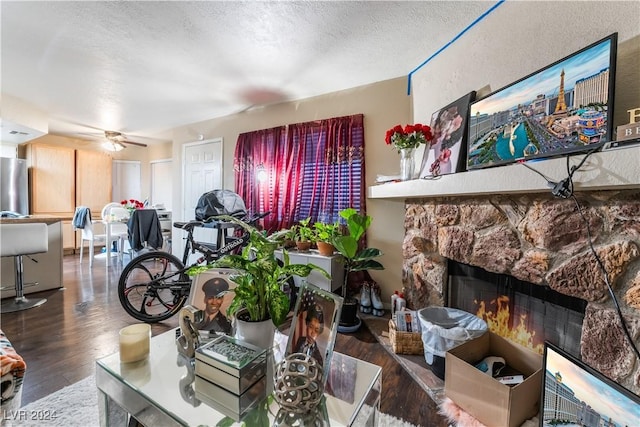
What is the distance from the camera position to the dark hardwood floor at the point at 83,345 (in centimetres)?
148

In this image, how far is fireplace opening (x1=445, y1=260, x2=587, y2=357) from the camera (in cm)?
139

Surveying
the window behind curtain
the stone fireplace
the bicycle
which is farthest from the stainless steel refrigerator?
the stone fireplace

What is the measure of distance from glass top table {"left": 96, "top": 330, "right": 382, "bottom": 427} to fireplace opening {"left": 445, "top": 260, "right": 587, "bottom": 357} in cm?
111

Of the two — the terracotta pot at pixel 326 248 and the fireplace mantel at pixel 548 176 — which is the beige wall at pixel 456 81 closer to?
the fireplace mantel at pixel 548 176

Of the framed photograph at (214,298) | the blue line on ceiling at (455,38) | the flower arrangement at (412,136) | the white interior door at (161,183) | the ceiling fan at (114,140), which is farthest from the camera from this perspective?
the white interior door at (161,183)

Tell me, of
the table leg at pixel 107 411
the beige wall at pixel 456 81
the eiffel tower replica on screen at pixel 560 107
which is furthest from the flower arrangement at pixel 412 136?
the table leg at pixel 107 411

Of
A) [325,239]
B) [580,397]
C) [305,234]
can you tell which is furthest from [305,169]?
[580,397]

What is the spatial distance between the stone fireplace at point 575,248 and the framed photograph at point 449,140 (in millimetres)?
255

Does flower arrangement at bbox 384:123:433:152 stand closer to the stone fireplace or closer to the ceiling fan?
the stone fireplace

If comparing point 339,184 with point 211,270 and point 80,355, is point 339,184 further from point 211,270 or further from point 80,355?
point 80,355

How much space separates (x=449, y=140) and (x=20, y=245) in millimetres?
3911

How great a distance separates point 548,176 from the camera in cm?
112

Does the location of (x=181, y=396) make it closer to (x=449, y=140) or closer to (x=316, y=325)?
(x=316, y=325)

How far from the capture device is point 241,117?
3.77 metres
